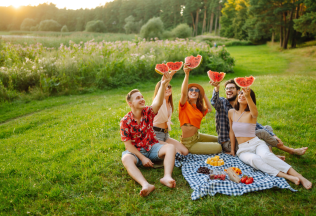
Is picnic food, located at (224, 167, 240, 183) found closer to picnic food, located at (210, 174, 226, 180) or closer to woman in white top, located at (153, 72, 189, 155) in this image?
picnic food, located at (210, 174, 226, 180)

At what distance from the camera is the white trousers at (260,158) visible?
370 cm

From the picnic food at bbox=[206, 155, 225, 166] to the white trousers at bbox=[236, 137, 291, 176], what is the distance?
0.40 meters

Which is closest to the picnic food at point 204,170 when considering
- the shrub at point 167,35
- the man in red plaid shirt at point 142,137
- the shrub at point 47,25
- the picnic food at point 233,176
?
the picnic food at point 233,176

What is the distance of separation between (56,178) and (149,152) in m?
1.69

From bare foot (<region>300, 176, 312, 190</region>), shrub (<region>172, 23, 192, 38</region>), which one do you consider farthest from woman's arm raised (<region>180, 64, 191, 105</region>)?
shrub (<region>172, 23, 192, 38</region>)

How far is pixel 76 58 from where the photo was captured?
475 inches

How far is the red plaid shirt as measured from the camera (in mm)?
3838

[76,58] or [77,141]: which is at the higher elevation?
[76,58]

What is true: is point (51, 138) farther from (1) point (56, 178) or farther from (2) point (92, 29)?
(2) point (92, 29)

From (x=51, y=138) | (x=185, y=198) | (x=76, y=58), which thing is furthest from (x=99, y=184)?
(x=76, y=58)

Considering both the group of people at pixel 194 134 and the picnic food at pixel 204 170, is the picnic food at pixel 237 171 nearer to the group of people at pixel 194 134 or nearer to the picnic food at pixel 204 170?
the group of people at pixel 194 134

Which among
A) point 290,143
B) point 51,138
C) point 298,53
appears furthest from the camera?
point 298,53

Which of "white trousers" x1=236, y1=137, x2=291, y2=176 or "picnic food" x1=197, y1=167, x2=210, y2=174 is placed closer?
"white trousers" x1=236, y1=137, x2=291, y2=176

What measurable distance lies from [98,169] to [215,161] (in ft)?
7.39
